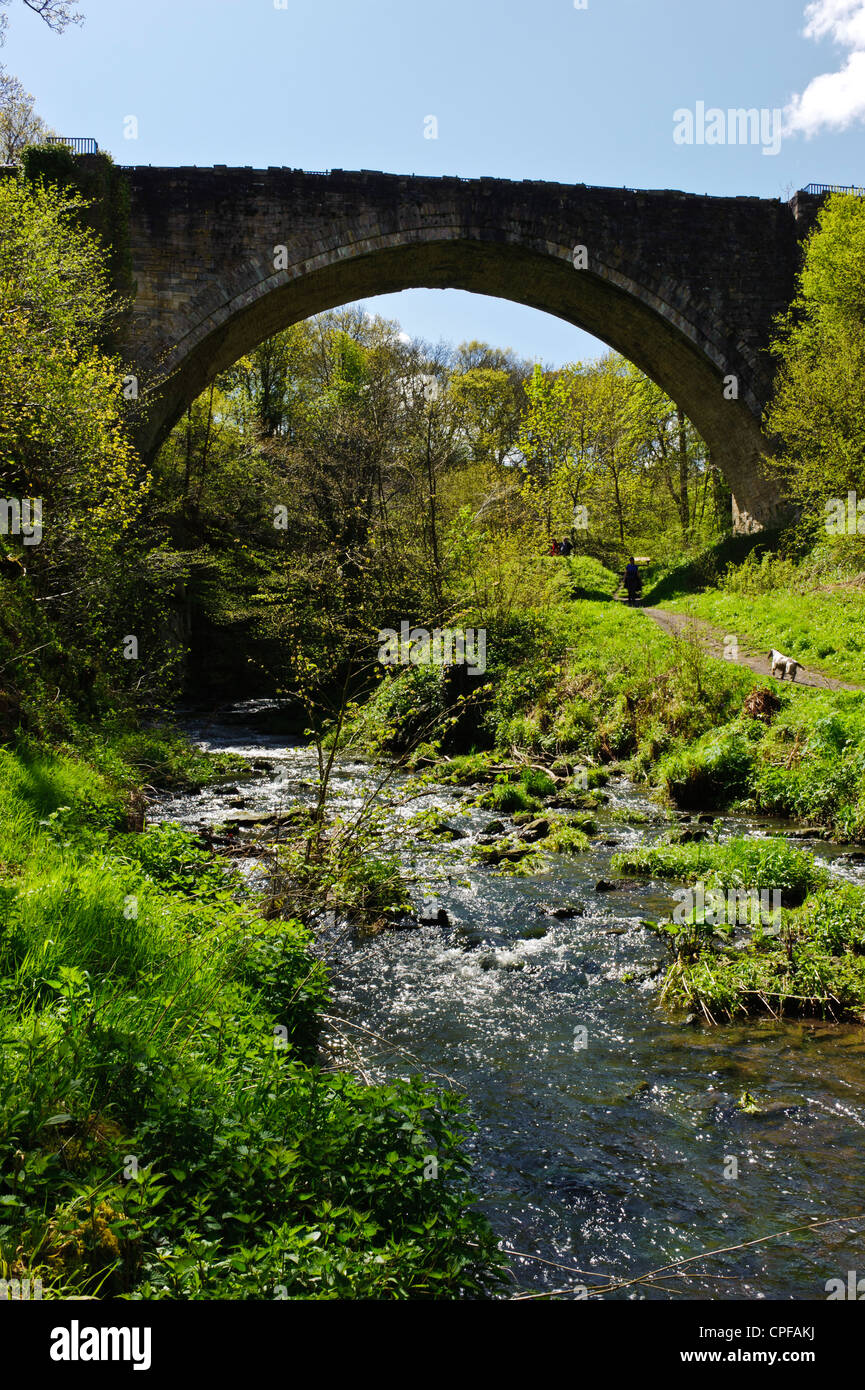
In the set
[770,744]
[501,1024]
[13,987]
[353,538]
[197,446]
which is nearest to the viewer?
[13,987]

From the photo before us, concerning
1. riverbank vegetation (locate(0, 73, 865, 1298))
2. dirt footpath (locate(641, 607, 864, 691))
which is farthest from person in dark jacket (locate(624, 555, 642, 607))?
dirt footpath (locate(641, 607, 864, 691))

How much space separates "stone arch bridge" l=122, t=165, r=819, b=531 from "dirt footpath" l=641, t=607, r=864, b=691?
21.4ft

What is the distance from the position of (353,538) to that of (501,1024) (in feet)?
55.1

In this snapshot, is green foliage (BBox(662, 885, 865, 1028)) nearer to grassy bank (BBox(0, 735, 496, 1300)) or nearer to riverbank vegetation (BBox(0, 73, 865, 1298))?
riverbank vegetation (BBox(0, 73, 865, 1298))

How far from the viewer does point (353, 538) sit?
822 inches

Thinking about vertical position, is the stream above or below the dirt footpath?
below

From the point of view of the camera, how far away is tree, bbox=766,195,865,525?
17.3 metres

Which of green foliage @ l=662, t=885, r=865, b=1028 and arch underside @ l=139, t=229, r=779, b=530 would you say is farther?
arch underside @ l=139, t=229, r=779, b=530

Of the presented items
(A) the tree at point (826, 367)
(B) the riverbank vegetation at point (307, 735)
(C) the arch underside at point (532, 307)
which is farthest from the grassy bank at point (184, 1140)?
(C) the arch underside at point (532, 307)

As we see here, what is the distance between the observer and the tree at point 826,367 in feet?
56.6

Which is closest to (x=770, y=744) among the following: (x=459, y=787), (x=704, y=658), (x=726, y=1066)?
(x=704, y=658)

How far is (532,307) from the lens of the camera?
83.7 feet

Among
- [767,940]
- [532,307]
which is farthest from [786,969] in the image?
[532,307]

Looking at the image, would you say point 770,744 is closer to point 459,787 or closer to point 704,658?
point 704,658
